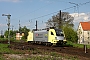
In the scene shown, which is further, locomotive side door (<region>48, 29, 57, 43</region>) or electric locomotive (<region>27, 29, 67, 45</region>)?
locomotive side door (<region>48, 29, 57, 43</region>)

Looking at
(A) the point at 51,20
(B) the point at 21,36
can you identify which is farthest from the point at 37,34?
(B) the point at 21,36

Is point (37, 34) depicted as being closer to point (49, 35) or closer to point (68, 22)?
point (49, 35)

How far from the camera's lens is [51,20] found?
88750mm

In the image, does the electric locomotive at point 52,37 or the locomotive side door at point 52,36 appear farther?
the locomotive side door at point 52,36

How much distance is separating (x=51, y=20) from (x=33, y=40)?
39.9 metres

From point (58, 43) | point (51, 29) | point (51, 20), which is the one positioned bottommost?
point (58, 43)

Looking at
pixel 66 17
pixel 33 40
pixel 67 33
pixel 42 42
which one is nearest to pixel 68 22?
pixel 66 17

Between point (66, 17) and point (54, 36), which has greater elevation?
point (66, 17)

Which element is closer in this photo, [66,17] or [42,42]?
[42,42]

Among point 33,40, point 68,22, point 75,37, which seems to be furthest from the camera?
point 68,22

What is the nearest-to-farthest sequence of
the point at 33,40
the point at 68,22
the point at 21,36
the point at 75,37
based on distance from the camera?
the point at 33,40, the point at 75,37, the point at 68,22, the point at 21,36

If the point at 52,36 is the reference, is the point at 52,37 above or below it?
below

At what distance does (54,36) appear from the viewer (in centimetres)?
3875

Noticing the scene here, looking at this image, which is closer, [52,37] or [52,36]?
[52,36]
